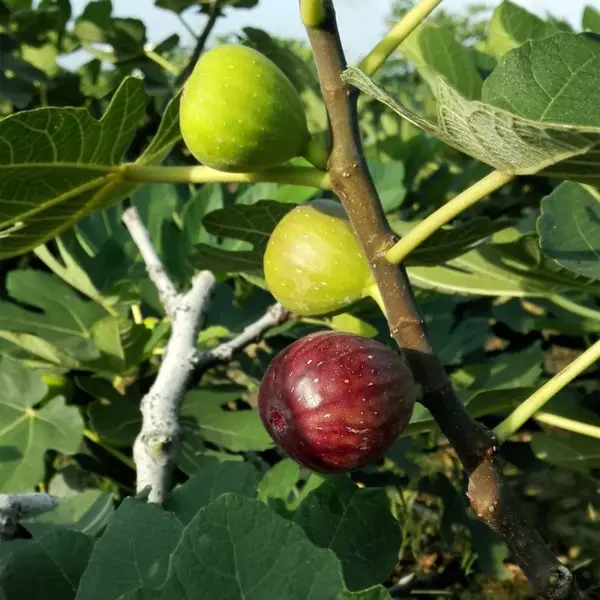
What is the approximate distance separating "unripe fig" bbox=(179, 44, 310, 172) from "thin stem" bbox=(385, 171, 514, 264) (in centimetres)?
12

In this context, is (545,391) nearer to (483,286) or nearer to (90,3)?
(483,286)

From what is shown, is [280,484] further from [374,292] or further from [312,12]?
[312,12]

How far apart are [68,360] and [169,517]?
71cm

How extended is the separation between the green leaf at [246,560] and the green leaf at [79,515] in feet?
1.09

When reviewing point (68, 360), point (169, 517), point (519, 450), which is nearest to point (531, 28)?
point (519, 450)

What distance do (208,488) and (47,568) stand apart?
0.18 metres

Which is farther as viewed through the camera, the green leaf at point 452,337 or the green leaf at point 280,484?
the green leaf at point 452,337

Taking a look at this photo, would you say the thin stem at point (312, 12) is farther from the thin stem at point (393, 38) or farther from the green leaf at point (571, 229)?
the green leaf at point (571, 229)

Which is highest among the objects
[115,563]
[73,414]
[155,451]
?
[115,563]

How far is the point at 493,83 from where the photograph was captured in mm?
561

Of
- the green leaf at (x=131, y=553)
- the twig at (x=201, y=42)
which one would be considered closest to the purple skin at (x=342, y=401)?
the green leaf at (x=131, y=553)

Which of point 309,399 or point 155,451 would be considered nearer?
point 309,399

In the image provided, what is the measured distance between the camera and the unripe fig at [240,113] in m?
0.60

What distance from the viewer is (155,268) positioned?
3.96 feet
